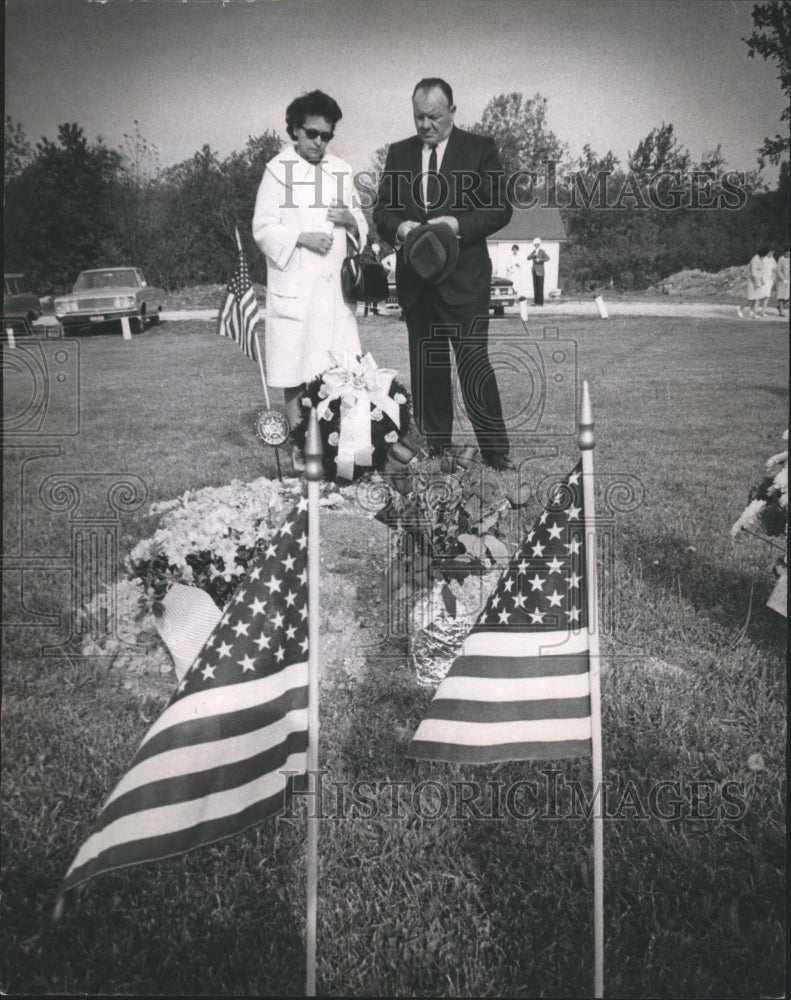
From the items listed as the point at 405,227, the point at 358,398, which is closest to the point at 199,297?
the point at 358,398

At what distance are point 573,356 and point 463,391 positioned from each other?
4.87ft

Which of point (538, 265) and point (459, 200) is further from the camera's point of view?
point (538, 265)

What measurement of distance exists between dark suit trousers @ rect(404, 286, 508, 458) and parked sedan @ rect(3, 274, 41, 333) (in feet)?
7.18

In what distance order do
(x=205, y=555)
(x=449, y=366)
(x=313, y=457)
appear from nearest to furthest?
(x=313, y=457), (x=205, y=555), (x=449, y=366)

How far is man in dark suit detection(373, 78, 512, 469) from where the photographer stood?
4.07 metres

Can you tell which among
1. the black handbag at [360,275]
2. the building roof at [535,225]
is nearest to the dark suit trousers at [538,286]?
the building roof at [535,225]

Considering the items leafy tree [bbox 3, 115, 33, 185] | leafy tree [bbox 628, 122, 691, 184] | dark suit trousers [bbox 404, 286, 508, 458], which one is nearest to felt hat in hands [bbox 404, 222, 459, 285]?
dark suit trousers [bbox 404, 286, 508, 458]

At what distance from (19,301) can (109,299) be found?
62cm

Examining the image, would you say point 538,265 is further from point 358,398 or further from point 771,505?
point 771,505

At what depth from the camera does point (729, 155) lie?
358 centimetres

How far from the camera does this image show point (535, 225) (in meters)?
4.24

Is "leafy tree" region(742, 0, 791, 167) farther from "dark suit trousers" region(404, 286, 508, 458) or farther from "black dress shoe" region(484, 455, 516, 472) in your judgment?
"black dress shoe" region(484, 455, 516, 472)

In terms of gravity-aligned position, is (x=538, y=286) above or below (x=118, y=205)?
below

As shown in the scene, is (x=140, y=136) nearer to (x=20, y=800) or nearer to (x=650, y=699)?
(x=20, y=800)
